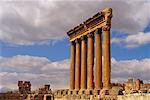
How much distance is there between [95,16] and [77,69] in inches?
306

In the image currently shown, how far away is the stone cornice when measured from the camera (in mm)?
30641

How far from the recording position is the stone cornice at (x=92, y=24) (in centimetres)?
3064

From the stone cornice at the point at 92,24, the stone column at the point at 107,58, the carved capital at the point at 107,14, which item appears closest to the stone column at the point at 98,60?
the stone cornice at the point at 92,24

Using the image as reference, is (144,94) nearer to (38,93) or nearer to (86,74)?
(86,74)

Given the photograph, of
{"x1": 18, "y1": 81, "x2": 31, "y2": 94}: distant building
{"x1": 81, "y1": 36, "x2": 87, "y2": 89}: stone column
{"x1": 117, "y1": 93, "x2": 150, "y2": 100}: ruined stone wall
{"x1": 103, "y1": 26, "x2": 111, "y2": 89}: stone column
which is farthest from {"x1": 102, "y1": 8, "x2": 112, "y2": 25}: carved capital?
{"x1": 18, "y1": 81, "x2": 31, "y2": 94}: distant building

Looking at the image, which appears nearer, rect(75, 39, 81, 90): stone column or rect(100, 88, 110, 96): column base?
rect(100, 88, 110, 96): column base

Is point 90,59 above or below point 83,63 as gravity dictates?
above

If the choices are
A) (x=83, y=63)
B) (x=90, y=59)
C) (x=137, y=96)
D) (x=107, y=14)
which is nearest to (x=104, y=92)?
(x=90, y=59)

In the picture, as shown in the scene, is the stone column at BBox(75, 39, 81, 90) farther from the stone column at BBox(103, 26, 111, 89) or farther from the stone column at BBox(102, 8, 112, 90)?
the stone column at BBox(103, 26, 111, 89)

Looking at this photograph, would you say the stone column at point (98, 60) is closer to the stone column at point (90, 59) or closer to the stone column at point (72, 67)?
the stone column at point (90, 59)

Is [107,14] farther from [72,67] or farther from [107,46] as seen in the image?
[72,67]

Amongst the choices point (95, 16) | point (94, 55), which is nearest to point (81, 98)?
point (94, 55)

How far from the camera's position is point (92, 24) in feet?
112

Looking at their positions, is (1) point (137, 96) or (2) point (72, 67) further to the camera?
(2) point (72, 67)
